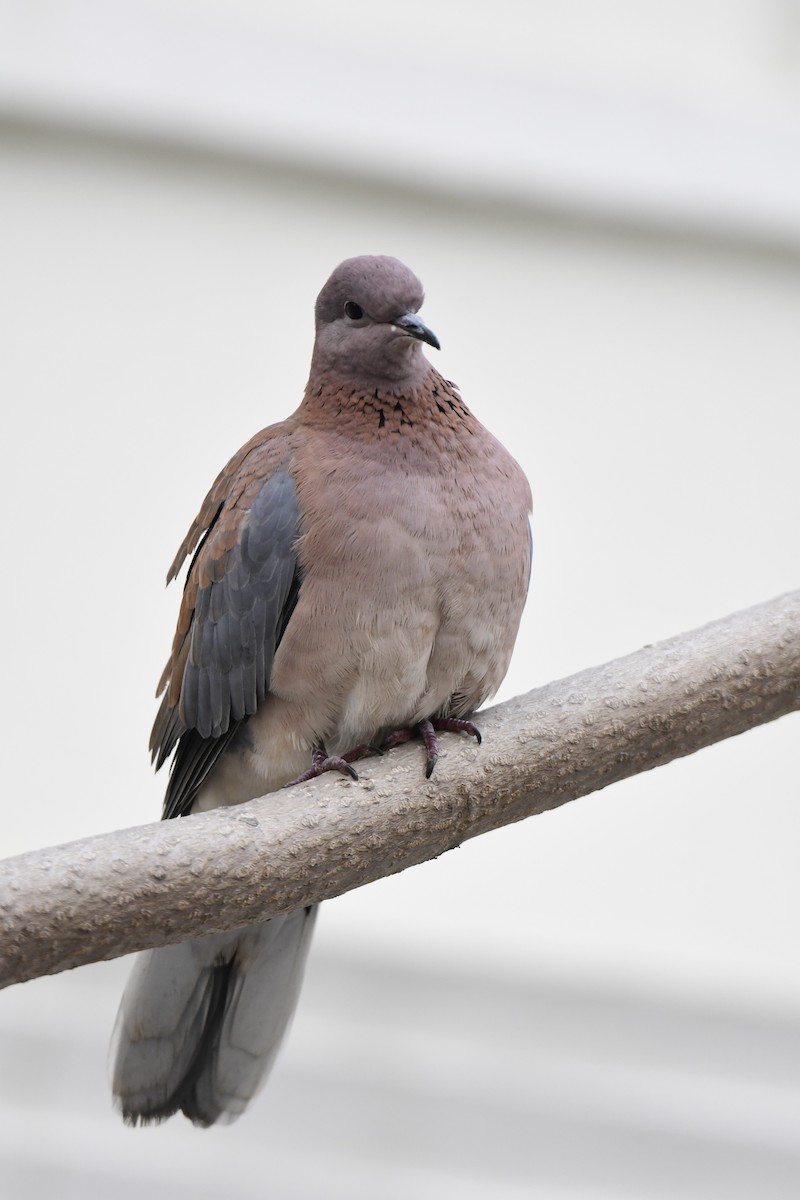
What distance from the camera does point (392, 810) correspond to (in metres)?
1.90

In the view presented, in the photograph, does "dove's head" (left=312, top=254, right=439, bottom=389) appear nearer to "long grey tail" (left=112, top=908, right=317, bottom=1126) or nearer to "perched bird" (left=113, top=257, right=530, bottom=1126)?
"perched bird" (left=113, top=257, right=530, bottom=1126)

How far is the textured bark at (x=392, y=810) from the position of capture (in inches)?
65.7

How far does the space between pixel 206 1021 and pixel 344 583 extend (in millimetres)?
913

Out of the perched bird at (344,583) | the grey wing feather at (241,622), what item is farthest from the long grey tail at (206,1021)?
the grey wing feather at (241,622)

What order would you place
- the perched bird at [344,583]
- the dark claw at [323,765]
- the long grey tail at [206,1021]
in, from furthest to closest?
the long grey tail at [206,1021], the perched bird at [344,583], the dark claw at [323,765]

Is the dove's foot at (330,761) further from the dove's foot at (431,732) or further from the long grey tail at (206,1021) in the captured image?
the long grey tail at (206,1021)

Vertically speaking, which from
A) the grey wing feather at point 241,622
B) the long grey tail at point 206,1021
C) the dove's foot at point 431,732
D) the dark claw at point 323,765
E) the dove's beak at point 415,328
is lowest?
the long grey tail at point 206,1021

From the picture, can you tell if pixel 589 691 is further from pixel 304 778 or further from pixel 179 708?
pixel 179 708

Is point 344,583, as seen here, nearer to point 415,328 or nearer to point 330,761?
point 330,761

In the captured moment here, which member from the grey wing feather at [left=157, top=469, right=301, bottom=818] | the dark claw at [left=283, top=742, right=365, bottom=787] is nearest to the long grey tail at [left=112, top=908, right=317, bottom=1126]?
the grey wing feather at [left=157, top=469, right=301, bottom=818]

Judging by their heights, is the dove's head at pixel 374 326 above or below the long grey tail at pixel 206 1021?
above

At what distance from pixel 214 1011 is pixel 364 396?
45.5 inches

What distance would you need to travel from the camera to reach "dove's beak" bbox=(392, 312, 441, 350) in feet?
Answer: 6.81

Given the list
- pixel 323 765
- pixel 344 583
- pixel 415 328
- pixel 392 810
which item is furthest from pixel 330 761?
pixel 415 328
